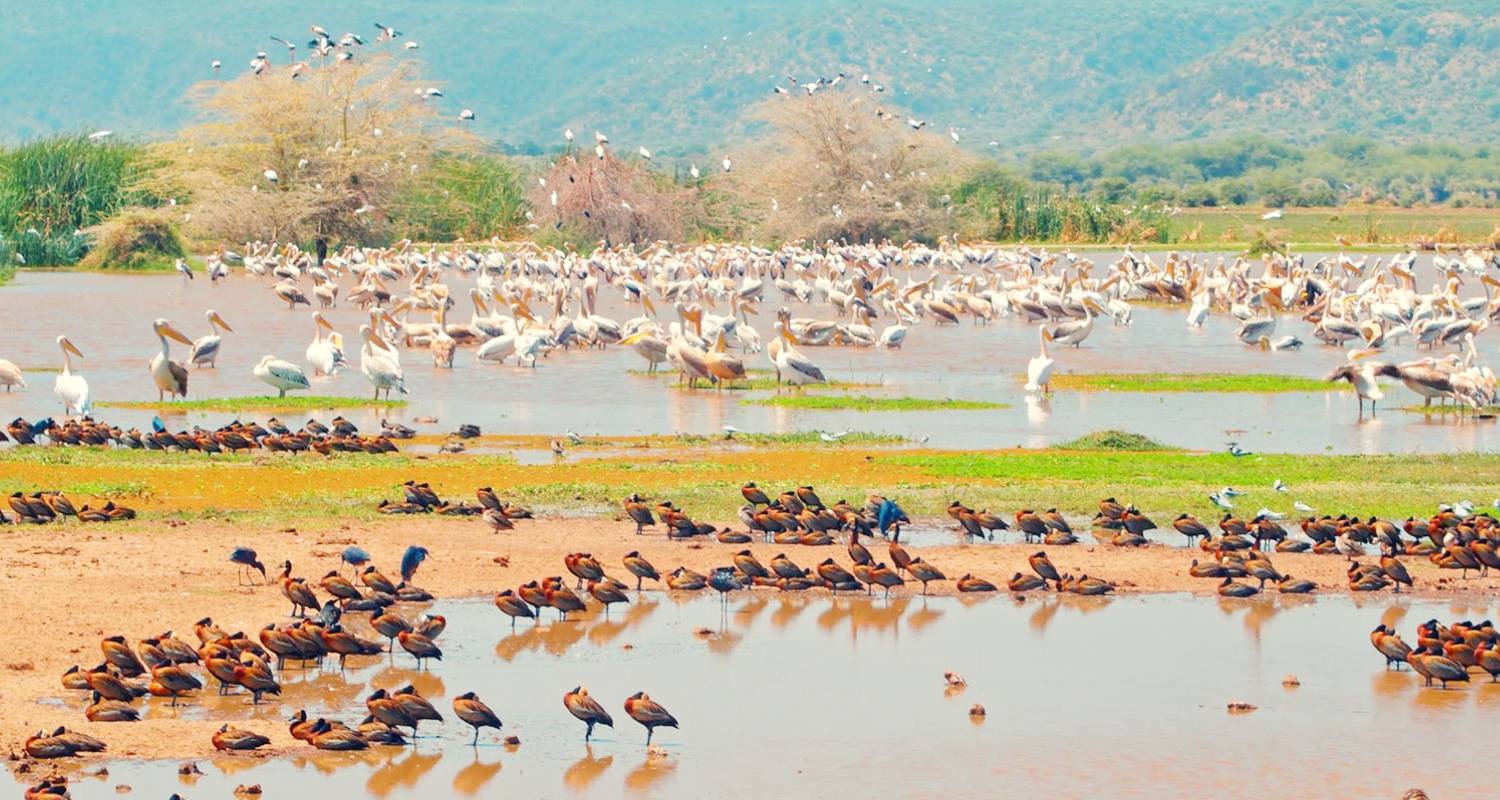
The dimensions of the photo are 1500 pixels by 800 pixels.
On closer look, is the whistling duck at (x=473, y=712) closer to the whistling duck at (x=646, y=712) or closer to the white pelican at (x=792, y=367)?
the whistling duck at (x=646, y=712)

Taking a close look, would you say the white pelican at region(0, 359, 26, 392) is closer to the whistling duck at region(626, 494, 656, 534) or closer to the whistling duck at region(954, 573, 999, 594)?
the whistling duck at region(626, 494, 656, 534)

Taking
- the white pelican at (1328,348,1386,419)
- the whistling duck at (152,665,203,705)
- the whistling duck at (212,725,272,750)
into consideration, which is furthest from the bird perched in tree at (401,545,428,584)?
the white pelican at (1328,348,1386,419)

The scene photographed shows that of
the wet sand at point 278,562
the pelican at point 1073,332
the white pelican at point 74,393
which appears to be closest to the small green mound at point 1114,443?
the wet sand at point 278,562

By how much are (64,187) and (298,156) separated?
6232 millimetres

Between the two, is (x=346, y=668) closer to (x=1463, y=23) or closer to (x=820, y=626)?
(x=820, y=626)

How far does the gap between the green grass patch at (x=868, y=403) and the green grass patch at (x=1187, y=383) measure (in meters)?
2.65

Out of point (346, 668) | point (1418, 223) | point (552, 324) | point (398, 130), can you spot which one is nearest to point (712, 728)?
point (346, 668)

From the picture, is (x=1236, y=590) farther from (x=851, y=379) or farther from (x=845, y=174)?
(x=845, y=174)

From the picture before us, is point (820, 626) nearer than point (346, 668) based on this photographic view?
No

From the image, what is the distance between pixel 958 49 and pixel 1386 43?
40196mm

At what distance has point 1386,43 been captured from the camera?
16938 cm

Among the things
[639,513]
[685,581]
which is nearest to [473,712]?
[685,581]

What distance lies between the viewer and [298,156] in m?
55.8

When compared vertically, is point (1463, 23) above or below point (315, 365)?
above
